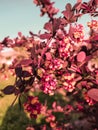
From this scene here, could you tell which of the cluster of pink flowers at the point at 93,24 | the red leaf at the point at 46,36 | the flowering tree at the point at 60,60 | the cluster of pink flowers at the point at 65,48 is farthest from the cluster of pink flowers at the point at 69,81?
the cluster of pink flowers at the point at 93,24

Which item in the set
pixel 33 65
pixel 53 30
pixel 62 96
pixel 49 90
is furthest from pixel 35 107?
pixel 62 96

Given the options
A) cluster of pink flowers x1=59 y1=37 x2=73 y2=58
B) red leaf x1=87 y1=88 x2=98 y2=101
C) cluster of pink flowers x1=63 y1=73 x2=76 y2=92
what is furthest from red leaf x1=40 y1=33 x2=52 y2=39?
red leaf x1=87 y1=88 x2=98 y2=101

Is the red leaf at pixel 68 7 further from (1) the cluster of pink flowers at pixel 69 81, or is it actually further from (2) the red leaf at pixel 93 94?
(2) the red leaf at pixel 93 94

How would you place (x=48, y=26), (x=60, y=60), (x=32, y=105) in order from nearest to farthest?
(x=48, y=26)
(x=60, y=60)
(x=32, y=105)

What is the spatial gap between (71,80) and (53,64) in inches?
5.9

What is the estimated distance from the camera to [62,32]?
1.62 meters

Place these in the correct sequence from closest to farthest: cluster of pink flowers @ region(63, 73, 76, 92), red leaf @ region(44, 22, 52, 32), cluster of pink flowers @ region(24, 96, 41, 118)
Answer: red leaf @ region(44, 22, 52, 32) → cluster of pink flowers @ region(63, 73, 76, 92) → cluster of pink flowers @ region(24, 96, 41, 118)

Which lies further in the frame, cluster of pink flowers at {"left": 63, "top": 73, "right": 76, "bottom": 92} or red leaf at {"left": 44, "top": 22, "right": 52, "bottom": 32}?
cluster of pink flowers at {"left": 63, "top": 73, "right": 76, "bottom": 92}

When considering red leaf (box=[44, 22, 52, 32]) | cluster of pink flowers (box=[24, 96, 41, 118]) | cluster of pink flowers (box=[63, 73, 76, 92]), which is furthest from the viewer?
cluster of pink flowers (box=[24, 96, 41, 118])

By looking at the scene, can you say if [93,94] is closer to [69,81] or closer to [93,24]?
[69,81]

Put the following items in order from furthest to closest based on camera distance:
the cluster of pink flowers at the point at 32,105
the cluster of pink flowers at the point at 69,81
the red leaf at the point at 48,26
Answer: the cluster of pink flowers at the point at 32,105, the cluster of pink flowers at the point at 69,81, the red leaf at the point at 48,26

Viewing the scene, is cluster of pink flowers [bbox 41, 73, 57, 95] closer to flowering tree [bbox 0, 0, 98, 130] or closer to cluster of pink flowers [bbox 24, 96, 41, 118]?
flowering tree [bbox 0, 0, 98, 130]

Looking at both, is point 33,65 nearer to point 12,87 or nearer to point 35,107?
point 12,87

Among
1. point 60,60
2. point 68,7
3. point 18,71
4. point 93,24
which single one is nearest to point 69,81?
point 60,60
